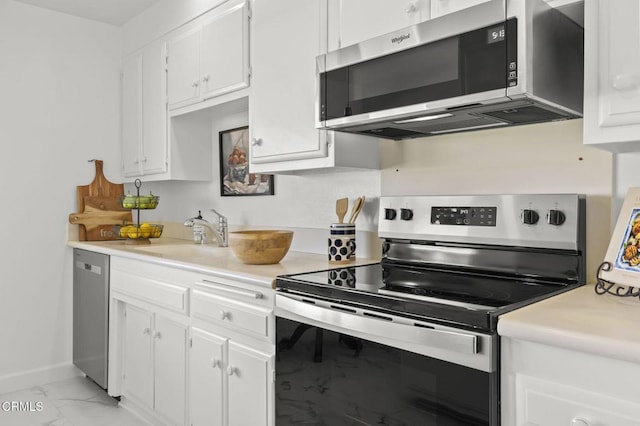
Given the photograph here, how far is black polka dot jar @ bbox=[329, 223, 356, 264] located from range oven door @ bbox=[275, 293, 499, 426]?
1.55 ft

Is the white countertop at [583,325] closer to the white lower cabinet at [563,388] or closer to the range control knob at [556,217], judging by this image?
the white lower cabinet at [563,388]

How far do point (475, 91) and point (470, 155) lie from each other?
487 millimetres

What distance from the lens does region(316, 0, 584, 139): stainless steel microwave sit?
1.30 m

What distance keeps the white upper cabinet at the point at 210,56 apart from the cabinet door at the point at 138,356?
1.24m

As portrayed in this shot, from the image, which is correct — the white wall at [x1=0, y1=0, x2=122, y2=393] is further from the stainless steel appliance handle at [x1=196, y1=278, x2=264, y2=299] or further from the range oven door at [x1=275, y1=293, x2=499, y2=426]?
the range oven door at [x1=275, y1=293, x2=499, y2=426]

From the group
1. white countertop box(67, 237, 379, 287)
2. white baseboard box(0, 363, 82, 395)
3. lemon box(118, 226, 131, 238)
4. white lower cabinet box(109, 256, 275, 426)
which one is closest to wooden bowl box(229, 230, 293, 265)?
white countertop box(67, 237, 379, 287)

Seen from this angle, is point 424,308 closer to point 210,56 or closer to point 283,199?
point 283,199

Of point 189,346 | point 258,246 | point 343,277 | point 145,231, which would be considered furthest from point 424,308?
point 145,231

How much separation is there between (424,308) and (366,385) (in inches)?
12.2

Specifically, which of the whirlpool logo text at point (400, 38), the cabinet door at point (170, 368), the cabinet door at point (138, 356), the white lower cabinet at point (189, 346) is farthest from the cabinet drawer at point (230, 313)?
the whirlpool logo text at point (400, 38)

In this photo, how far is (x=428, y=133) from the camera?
1920mm

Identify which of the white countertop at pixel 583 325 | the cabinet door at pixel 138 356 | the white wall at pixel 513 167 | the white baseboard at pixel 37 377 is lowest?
the white baseboard at pixel 37 377

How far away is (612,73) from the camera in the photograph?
4.03ft

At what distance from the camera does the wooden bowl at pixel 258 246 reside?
6.70 feet
